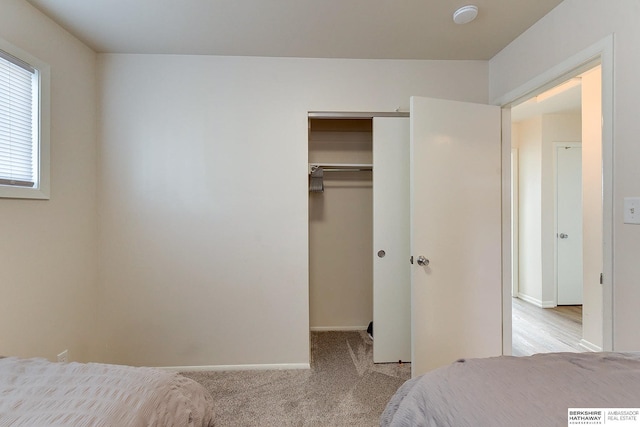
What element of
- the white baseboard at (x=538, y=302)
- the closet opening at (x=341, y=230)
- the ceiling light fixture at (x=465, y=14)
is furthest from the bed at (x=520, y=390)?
the white baseboard at (x=538, y=302)

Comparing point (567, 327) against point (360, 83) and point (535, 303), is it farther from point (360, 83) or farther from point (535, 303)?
point (360, 83)

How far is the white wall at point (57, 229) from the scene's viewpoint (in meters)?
1.54

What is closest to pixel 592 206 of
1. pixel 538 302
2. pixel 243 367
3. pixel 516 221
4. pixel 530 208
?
pixel 530 208

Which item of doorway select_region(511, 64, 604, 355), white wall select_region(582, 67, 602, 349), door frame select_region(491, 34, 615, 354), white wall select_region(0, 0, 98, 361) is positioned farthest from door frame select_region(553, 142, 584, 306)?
white wall select_region(0, 0, 98, 361)

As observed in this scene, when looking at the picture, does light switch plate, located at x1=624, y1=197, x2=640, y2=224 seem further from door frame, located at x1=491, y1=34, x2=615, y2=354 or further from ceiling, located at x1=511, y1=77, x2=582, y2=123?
ceiling, located at x1=511, y1=77, x2=582, y2=123

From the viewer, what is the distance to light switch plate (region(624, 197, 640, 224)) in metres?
1.26

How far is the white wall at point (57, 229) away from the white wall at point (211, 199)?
0.38 feet

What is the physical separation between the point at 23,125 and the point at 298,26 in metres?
1.80

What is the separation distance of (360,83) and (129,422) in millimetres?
2390

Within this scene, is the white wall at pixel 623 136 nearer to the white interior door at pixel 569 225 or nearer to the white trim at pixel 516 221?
the white interior door at pixel 569 225

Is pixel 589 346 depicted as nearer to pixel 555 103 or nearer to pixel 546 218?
pixel 546 218

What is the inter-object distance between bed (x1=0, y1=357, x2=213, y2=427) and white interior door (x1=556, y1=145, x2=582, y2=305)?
4537 millimetres

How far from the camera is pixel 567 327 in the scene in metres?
2.98

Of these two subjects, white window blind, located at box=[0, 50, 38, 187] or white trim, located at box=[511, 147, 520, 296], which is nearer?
white window blind, located at box=[0, 50, 38, 187]
